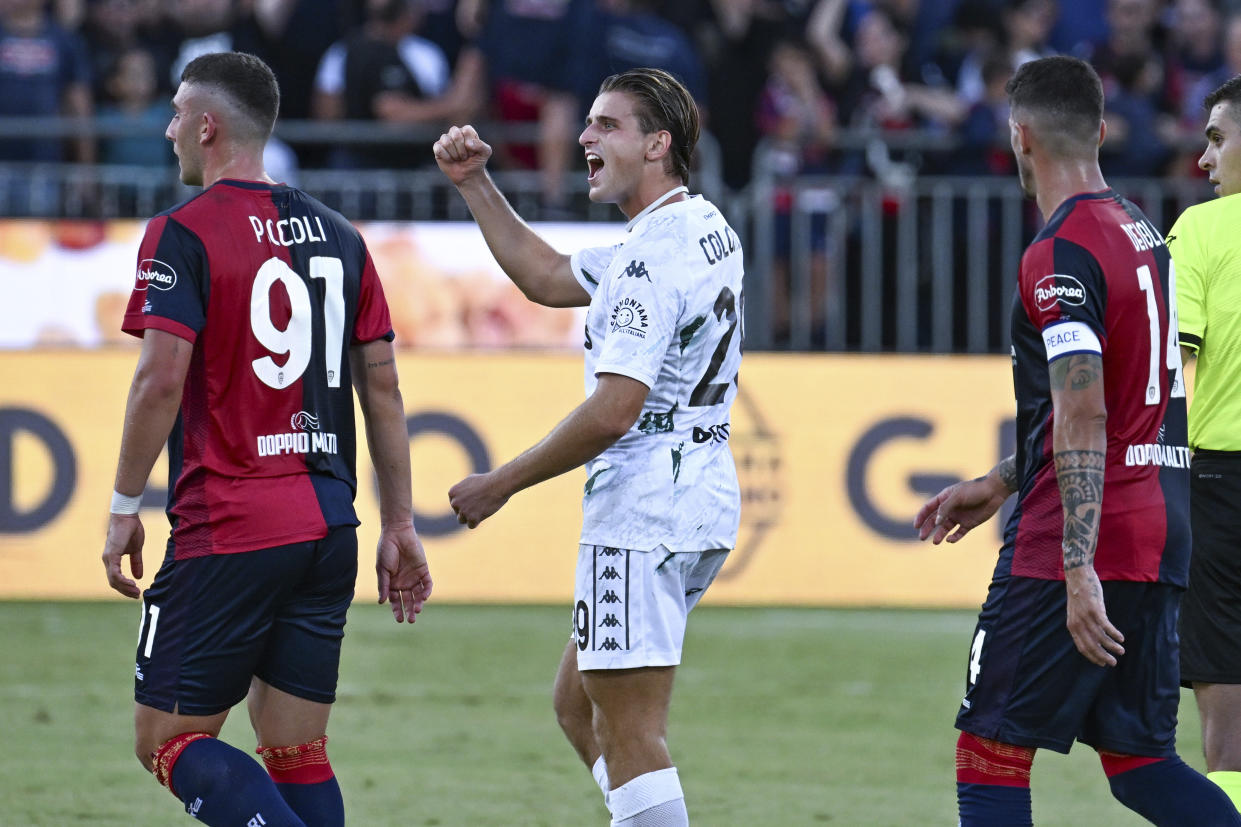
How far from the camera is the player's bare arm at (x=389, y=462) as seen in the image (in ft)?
17.3

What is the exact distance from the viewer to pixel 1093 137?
4.80 meters

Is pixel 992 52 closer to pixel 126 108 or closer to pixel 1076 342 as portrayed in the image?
pixel 126 108

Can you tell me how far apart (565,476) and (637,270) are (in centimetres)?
773

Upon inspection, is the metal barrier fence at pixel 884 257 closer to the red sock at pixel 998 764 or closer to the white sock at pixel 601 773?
the white sock at pixel 601 773

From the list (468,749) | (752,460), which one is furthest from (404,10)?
(468,749)

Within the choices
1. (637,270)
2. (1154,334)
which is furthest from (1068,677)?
(637,270)

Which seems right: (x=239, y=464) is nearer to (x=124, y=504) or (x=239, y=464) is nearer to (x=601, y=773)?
(x=124, y=504)

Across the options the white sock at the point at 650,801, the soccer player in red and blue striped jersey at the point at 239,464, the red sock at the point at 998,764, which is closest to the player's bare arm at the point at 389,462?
the soccer player in red and blue striped jersey at the point at 239,464

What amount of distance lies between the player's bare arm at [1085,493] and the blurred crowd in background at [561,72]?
9400 millimetres

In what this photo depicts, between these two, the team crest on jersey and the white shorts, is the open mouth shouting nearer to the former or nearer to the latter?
the team crest on jersey

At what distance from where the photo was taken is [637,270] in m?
4.82

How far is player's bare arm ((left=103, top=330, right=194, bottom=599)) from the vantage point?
4742mm

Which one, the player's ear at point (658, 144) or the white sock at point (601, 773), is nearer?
the player's ear at point (658, 144)

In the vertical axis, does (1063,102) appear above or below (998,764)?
above
